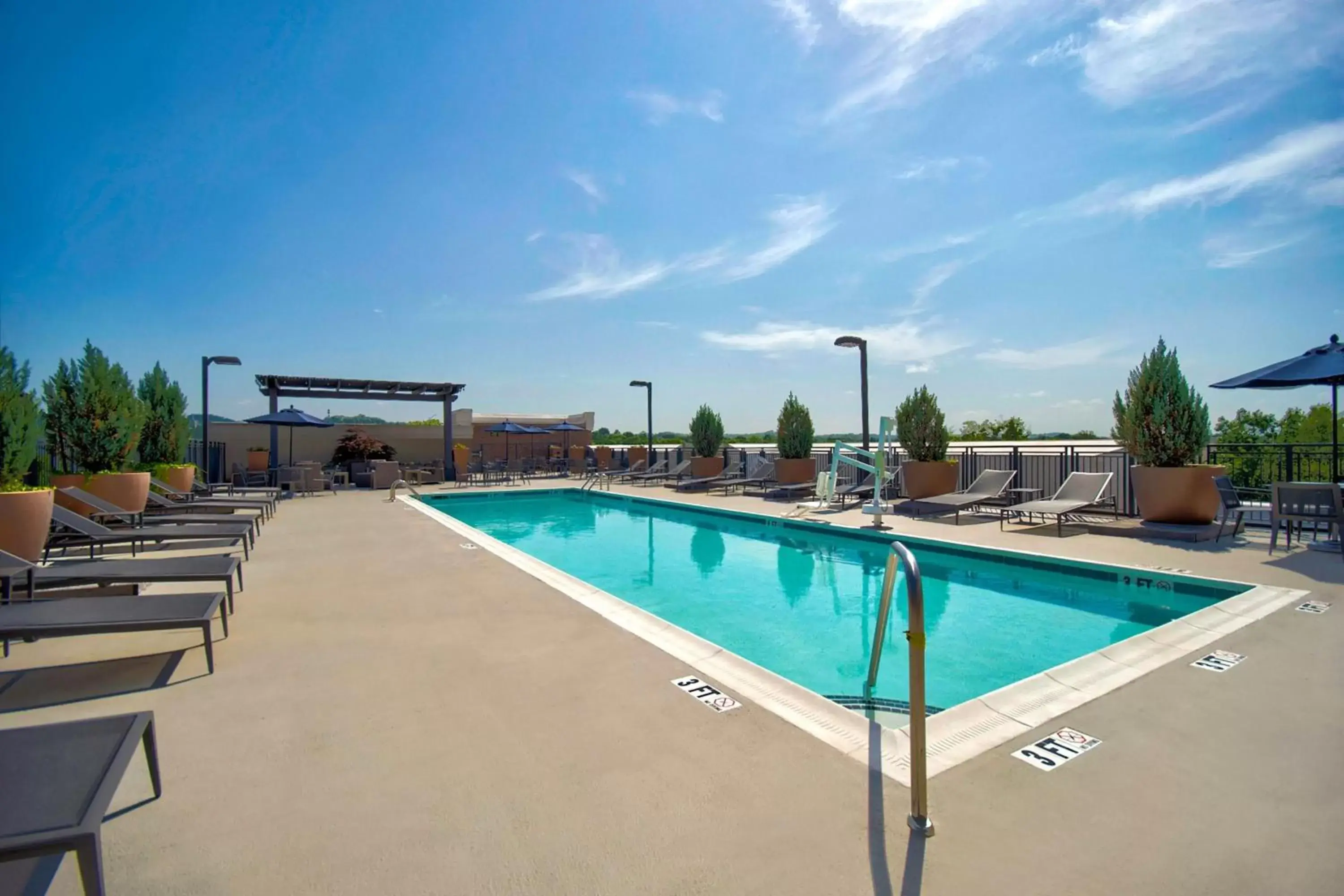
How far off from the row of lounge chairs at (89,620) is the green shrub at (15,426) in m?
0.47

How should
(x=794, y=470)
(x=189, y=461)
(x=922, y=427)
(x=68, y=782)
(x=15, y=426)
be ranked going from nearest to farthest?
(x=68, y=782)
(x=15, y=426)
(x=922, y=427)
(x=189, y=461)
(x=794, y=470)

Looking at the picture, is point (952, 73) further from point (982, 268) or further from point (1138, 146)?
point (982, 268)

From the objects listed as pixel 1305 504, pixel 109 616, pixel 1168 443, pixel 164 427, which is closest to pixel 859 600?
pixel 1305 504

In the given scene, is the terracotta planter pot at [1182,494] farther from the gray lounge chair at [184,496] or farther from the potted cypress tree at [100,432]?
the potted cypress tree at [100,432]

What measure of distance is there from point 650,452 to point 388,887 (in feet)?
58.4

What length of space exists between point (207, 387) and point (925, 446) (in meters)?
15.5

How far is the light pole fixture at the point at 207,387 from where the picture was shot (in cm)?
1380

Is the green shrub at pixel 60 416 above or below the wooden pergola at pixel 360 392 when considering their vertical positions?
below

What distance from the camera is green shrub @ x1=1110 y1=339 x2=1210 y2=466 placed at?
7.30 metres

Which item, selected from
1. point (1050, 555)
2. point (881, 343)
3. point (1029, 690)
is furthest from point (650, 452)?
point (1029, 690)

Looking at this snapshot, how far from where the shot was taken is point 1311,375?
6465 mm

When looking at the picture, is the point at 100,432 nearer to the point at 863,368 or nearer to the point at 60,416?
the point at 60,416

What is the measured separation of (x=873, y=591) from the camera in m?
6.15

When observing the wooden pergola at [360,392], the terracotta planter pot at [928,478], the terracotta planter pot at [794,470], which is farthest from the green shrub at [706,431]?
the wooden pergola at [360,392]
